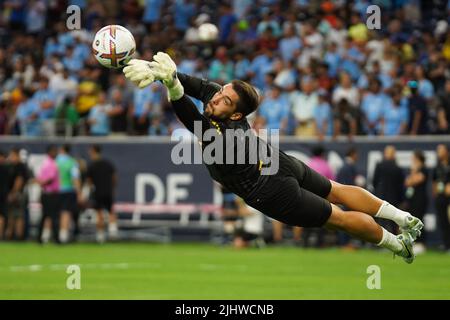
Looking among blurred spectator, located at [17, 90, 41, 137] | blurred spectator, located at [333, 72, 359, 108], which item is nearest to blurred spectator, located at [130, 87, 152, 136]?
blurred spectator, located at [17, 90, 41, 137]

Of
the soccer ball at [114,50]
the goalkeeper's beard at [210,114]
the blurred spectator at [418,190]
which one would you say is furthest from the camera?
the blurred spectator at [418,190]

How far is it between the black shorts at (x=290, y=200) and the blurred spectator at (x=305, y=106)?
39.3 feet

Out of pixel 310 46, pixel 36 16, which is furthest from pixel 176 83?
pixel 36 16

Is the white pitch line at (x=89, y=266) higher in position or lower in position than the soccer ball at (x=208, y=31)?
lower

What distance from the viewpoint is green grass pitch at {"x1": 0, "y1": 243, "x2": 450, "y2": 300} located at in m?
14.1

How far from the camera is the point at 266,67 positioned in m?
26.0

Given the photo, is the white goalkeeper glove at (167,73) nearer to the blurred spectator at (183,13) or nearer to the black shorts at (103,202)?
the black shorts at (103,202)

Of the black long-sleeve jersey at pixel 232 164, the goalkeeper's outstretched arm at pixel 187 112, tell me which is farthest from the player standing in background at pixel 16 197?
the goalkeeper's outstretched arm at pixel 187 112

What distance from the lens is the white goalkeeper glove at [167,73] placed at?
10914 mm

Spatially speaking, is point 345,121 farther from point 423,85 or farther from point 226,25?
point 226,25

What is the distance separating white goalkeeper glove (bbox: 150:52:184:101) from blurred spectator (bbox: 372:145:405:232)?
39.0 ft

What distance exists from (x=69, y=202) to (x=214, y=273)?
848cm

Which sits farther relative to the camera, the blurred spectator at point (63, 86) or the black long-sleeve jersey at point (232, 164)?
the blurred spectator at point (63, 86)
